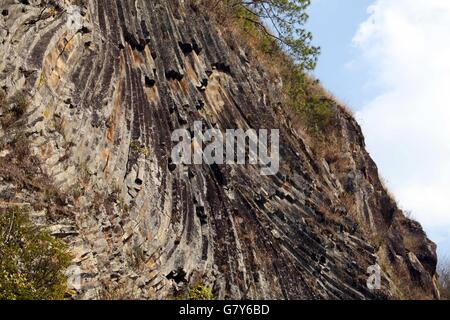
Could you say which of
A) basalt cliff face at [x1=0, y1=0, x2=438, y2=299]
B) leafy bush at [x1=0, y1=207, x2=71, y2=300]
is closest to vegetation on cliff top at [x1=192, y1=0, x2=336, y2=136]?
basalt cliff face at [x1=0, y1=0, x2=438, y2=299]

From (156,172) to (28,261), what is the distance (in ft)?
17.3

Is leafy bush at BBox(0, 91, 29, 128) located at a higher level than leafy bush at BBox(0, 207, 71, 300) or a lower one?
higher

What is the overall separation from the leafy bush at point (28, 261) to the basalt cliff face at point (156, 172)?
2.44 feet

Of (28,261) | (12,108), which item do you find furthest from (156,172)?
(28,261)

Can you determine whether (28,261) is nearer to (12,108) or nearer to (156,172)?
(12,108)

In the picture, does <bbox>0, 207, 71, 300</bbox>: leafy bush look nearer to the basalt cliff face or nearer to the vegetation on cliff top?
the basalt cliff face

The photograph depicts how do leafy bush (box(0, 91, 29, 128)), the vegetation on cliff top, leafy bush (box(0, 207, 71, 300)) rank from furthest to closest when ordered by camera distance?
the vegetation on cliff top, leafy bush (box(0, 91, 29, 128)), leafy bush (box(0, 207, 71, 300))

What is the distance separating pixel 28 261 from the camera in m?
Result: 9.34

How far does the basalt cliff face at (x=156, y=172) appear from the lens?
1165cm

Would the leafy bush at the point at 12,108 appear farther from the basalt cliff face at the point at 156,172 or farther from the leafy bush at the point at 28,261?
the leafy bush at the point at 28,261

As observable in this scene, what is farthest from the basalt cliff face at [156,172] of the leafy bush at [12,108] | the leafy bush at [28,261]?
the leafy bush at [28,261]

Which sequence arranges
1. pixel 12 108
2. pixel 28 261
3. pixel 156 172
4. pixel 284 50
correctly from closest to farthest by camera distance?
pixel 28 261 → pixel 12 108 → pixel 156 172 → pixel 284 50

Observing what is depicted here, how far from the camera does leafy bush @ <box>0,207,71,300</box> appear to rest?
349 inches

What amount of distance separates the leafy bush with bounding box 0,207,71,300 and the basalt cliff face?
0.74 metres
